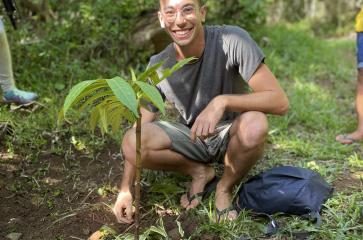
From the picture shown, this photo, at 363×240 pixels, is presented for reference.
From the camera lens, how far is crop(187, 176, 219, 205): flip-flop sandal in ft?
7.93

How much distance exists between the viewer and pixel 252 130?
2.17 m

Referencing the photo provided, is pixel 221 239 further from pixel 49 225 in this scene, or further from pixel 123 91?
pixel 123 91

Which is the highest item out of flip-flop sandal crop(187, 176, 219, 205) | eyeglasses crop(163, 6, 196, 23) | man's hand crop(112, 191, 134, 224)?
eyeglasses crop(163, 6, 196, 23)

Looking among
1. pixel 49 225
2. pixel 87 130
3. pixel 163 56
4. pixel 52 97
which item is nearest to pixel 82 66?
pixel 52 97

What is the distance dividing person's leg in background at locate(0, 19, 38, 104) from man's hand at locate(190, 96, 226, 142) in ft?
5.54

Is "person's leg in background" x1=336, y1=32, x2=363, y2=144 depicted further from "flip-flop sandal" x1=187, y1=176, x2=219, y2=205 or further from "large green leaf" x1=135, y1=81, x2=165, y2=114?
"large green leaf" x1=135, y1=81, x2=165, y2=114

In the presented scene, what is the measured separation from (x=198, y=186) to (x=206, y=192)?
60 mm

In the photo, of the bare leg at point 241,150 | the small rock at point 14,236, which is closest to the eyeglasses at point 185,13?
the bare leg at point 241,150

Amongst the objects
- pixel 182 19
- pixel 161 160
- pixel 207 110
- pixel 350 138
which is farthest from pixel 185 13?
pixel 350 138

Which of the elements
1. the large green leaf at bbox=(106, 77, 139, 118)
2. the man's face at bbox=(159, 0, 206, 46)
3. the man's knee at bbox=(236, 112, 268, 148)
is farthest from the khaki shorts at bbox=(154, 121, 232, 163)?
the large green leaf at bbox=(106, 77, 139, 118)

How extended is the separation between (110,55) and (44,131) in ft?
4.66

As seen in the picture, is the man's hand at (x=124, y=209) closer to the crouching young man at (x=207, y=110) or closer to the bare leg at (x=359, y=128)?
the crouching young man at (x=207, y=110)

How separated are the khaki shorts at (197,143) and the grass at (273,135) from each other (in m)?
0.25

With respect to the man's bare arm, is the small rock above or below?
below
